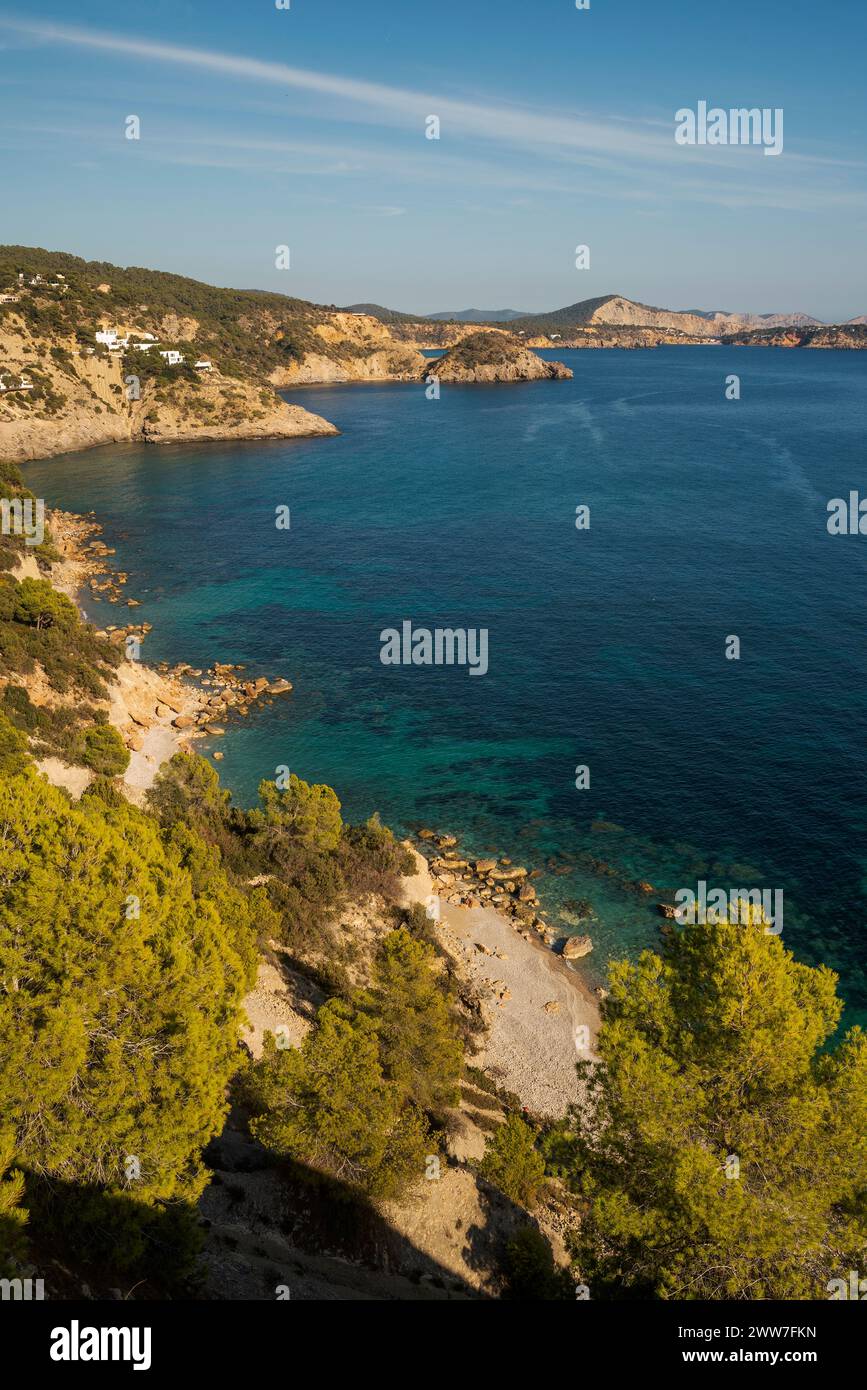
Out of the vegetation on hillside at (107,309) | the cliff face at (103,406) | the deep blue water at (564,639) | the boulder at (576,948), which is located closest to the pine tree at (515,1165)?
the boulder at (576,948)

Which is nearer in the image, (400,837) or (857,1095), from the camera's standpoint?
(857,1095)

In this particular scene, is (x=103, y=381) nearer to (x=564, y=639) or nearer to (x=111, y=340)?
(x=111, y=340)

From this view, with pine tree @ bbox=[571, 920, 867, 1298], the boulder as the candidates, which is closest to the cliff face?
the boulder

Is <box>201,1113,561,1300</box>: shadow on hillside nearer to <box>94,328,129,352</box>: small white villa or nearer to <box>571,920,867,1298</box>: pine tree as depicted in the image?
<box>571,920,867,1298</box>: pine tree
